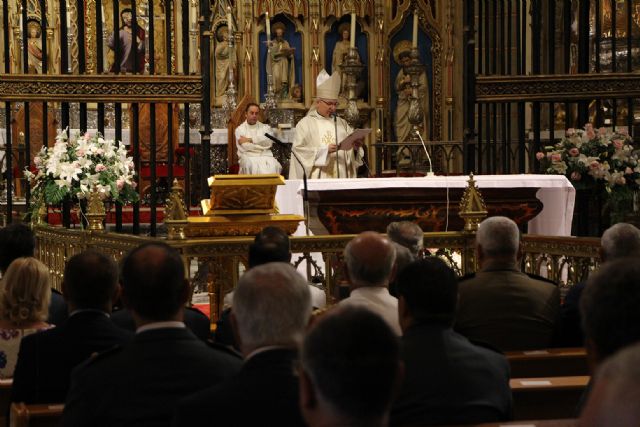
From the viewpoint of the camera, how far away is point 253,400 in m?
2.92

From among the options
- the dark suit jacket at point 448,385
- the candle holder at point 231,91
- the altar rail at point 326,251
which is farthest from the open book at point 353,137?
the dark suit jacket at point 448,385

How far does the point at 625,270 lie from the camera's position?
2.74 metres

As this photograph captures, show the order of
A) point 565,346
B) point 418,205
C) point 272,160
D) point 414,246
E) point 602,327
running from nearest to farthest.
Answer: point 602,327 < point 565,346 < point 414,246 < point 418,205 < point 272,160

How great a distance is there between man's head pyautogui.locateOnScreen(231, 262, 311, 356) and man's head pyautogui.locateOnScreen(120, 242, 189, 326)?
0.56m

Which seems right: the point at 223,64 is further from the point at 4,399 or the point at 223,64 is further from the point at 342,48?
the point at 4,399

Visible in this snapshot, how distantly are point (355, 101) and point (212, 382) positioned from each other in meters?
13.3

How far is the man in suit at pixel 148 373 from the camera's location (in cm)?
334

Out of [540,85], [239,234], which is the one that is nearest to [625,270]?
[239,234]

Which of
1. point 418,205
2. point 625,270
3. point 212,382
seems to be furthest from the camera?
point 418,205

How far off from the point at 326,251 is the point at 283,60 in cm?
994

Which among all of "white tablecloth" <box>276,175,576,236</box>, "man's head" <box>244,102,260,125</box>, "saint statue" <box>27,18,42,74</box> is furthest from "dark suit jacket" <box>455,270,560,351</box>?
"saint statue" <box>27,18,42,74</box>

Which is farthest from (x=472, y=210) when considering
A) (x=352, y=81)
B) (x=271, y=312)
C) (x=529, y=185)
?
(x=352, y=81)

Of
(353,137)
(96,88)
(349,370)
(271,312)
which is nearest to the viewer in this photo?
(349,370)

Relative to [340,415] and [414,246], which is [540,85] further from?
[340,415]
